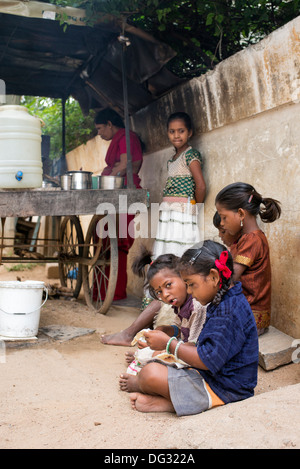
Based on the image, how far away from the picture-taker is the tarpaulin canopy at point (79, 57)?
4.02 meters

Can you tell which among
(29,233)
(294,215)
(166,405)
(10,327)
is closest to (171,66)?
(294,215)

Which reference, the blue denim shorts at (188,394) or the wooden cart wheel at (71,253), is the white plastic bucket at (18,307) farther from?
the blue denim shorts at (188,394)

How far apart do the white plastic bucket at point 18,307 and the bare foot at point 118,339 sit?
55 centimetres

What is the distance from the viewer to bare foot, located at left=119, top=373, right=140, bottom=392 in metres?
2.62

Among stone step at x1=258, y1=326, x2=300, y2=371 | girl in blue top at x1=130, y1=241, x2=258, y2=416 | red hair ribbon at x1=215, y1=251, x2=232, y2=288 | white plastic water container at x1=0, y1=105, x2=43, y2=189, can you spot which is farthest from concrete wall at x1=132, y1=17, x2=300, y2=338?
white plastic water container at x1=0, y1=105, x2=43, y2=189

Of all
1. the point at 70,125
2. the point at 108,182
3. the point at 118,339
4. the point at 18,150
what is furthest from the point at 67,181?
the point at 70,125

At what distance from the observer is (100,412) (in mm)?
2391

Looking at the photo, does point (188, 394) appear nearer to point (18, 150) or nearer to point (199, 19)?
point (18, 150)

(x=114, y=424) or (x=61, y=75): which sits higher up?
(x=61, y=75)

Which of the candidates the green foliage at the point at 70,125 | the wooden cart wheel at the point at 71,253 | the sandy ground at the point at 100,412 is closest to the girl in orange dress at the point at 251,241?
the sandy ground at the point at 100,412

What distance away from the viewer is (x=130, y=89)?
4.99 m
